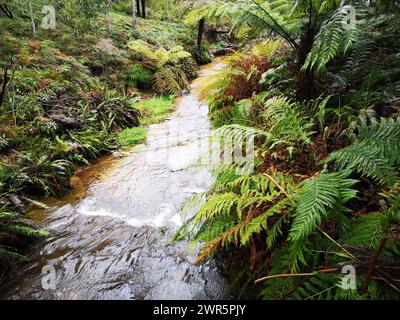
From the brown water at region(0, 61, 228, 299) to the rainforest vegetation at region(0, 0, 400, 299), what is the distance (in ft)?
0.71

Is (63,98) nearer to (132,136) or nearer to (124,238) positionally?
(132,136)

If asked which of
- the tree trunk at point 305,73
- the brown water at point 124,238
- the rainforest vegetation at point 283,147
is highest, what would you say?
the tree trunk at point 305,73

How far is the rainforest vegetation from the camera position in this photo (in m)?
1.63

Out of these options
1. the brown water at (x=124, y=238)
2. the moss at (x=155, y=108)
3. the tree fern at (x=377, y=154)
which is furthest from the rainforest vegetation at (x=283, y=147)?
the brown water at (x=124, y=238)

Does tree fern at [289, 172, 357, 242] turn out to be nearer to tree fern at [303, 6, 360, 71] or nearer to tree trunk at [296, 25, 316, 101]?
tree fern at [303, 6, 360, 71]

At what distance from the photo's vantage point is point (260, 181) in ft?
6.80

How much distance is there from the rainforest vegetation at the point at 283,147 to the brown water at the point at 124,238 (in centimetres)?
22

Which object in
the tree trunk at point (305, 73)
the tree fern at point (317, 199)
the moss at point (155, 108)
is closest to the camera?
the tree fern at point (317, 199)

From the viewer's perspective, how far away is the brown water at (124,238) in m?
2.24

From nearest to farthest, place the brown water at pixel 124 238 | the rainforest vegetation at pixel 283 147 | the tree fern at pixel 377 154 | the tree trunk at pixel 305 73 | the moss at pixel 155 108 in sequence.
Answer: the rainforest vegetation at pixel 283 147, the tree fern at pixel 377 154, the brown water at pixel 124 238, the tree trunk at pixel 305 73, the moss at pixel 155 108

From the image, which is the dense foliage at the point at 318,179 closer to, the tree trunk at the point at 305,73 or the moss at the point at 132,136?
the tree trunk at the point at 305,73

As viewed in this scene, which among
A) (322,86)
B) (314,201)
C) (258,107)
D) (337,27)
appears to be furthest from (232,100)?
(314,201)
